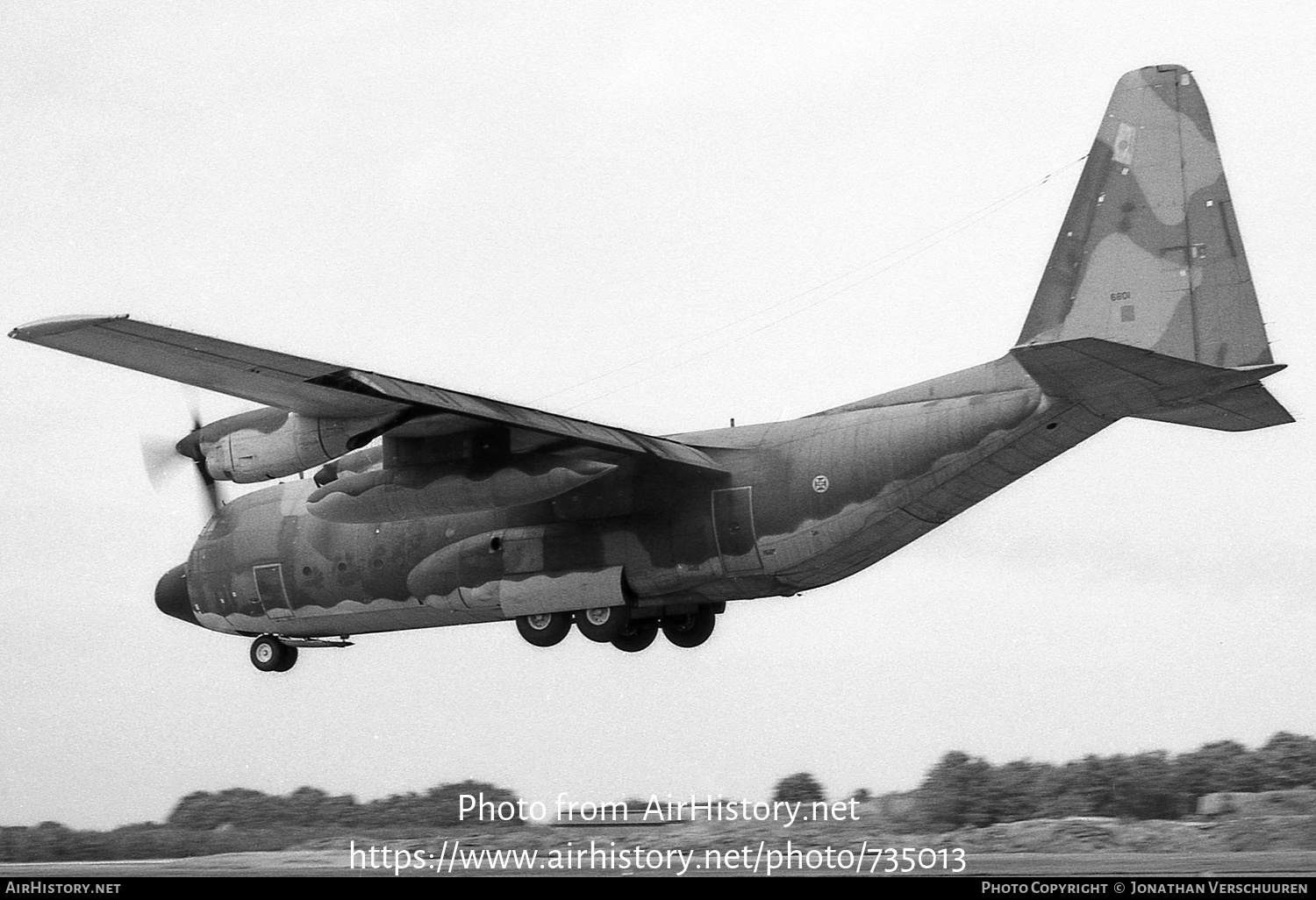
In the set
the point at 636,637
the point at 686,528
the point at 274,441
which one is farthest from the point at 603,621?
the point at 274,441

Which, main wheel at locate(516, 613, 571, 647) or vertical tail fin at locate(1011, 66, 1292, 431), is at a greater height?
vertical tail fin at locate(1011, 66, 1292, 431)

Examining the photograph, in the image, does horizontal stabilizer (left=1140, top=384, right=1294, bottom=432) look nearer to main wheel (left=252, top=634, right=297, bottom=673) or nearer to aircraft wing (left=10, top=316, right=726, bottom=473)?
aircraft wing (left=10, top=316, right=726, bottom=473)

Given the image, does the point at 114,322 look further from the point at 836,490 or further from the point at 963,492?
the point at 963,492

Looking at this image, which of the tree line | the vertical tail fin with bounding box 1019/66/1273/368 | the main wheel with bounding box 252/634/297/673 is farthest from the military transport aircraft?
the tree line

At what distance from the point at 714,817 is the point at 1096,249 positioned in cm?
825

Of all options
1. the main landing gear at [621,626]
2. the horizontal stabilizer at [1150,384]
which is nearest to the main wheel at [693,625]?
the main landing gear at [621,626]

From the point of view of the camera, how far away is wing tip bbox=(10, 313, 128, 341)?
17.5 m

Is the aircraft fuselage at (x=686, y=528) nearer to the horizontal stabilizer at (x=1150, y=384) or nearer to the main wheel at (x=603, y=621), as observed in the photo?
the main wheel at (x=603, y=621)

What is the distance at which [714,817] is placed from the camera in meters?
20.1

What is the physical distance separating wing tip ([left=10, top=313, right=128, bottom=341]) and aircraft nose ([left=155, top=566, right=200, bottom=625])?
8586 mm

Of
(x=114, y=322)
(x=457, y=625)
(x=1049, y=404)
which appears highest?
(x=114, y=322)

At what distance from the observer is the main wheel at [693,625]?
927 inches

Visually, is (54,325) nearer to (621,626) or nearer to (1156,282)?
(621,626)
